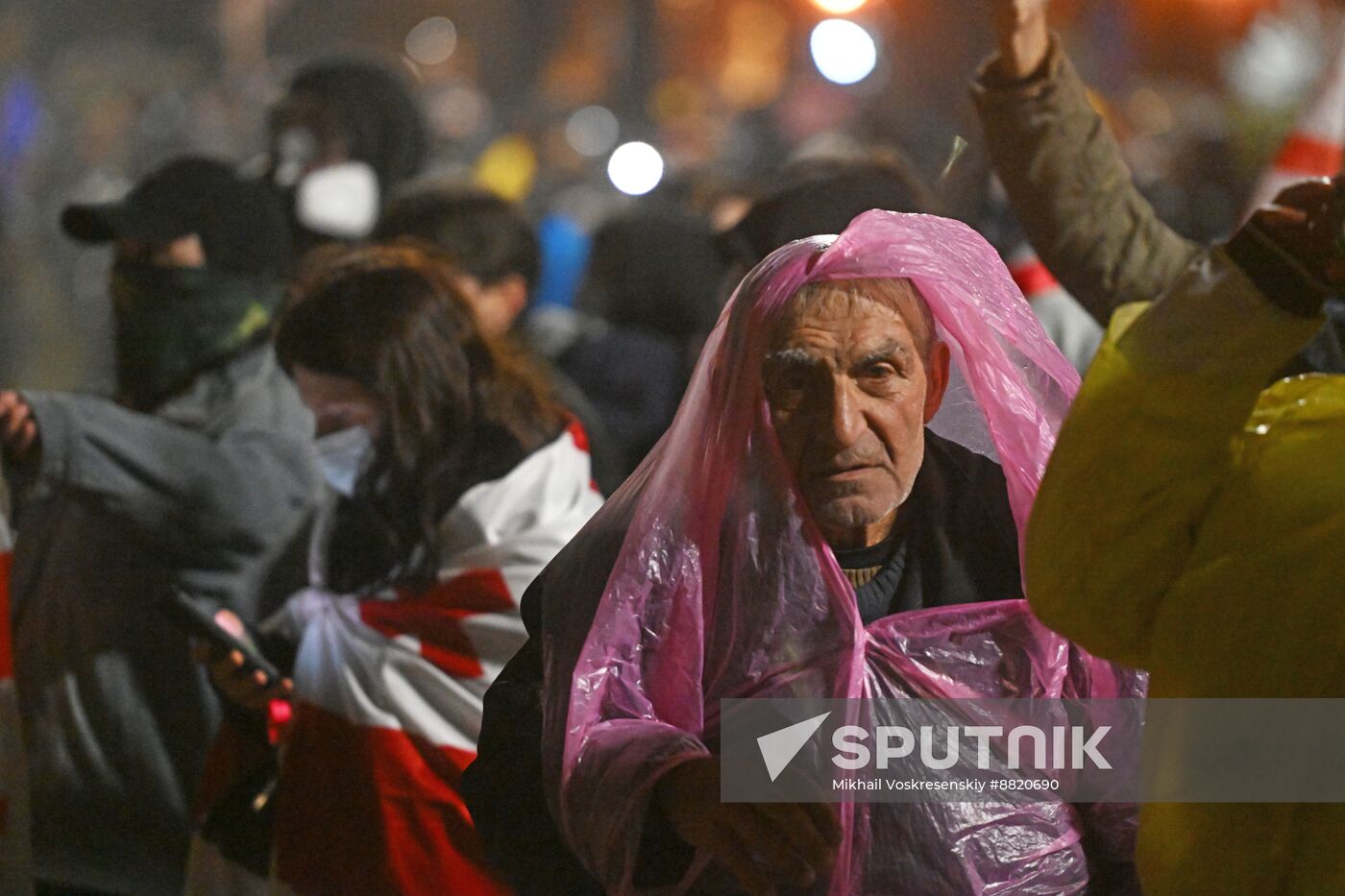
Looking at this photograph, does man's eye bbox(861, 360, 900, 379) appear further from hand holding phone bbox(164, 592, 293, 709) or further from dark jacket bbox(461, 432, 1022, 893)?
hand holding phone bbox(164, 592, 293, 709)

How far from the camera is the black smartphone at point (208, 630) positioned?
309 cm

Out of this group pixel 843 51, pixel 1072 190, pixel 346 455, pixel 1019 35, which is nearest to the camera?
pixel 1019 35

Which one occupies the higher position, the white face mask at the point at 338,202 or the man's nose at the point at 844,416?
the man's nose at the point at 844,416

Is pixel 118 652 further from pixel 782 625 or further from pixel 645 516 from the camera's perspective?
pixel 782 625

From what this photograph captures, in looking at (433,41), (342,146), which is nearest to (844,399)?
(342,146)

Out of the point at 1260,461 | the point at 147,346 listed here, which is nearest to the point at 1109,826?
the point at 1260,461

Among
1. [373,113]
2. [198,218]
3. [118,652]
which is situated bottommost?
[118,652]

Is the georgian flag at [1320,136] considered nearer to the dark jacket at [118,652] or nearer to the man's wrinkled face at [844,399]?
the man's wrinkled face at [844,399]

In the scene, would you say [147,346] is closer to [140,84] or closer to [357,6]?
[140,84]

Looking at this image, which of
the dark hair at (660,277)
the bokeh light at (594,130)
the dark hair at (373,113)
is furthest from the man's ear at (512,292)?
the bokeh light at (594,130)

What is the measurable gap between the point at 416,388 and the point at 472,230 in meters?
1.87

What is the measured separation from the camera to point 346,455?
3387 mm

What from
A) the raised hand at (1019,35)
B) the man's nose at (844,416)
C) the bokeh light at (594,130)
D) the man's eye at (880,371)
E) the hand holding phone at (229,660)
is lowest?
the bokeh light at (594,130)

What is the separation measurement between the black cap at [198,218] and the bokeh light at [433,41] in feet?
51.6
